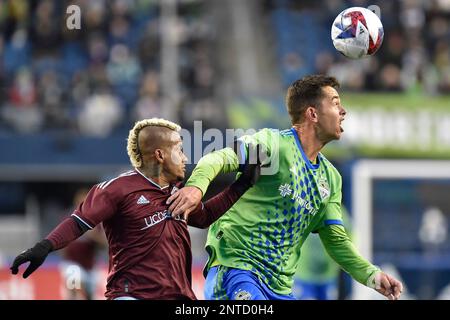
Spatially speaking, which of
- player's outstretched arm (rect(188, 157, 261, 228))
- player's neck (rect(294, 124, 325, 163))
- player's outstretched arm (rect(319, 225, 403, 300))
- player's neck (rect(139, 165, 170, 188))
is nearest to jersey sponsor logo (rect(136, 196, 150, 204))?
player's neck (rect(139, 165, 170, 188))

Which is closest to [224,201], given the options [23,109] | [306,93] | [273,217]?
[273,217]

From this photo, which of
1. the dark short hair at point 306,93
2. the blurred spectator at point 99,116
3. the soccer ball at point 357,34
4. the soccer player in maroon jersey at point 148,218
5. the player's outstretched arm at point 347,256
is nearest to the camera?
the soccer player in maroon jersey at point 148,218

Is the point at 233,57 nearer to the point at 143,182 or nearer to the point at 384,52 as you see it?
the point at 384,52

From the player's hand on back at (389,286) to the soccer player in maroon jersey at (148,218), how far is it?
1.19 m

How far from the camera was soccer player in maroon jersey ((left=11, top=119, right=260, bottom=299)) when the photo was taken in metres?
7.51

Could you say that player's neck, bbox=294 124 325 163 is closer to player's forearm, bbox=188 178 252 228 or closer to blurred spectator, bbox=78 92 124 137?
player's forearm, bbox=188 178 252 228

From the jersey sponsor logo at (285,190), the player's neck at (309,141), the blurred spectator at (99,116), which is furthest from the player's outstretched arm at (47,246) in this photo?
the blurred spectator at (99,116)

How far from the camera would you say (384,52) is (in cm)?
2262

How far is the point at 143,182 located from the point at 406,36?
54.0ft

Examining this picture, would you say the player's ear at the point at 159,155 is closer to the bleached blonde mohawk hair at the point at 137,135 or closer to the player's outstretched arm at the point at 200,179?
the bleached blonde mohawk hair at the point at 137,135

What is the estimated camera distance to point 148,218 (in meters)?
7.65

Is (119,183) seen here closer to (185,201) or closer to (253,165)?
(185,201)

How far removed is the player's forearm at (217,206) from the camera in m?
7.85
